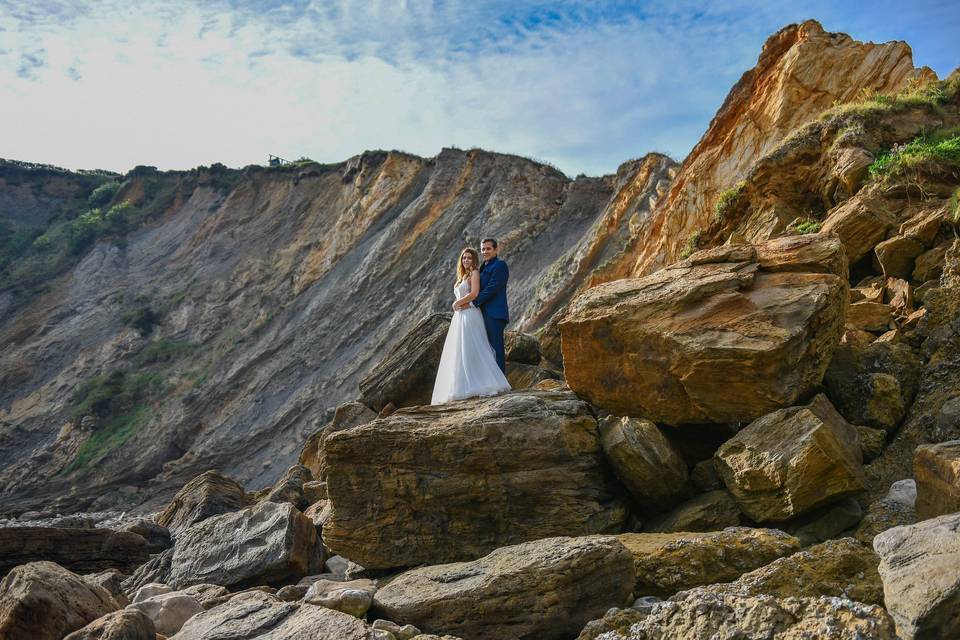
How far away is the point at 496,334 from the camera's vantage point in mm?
9898

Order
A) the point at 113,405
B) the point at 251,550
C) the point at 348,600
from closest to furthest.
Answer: the point at 348,600 → the point at 251,550 → the point at 113,405

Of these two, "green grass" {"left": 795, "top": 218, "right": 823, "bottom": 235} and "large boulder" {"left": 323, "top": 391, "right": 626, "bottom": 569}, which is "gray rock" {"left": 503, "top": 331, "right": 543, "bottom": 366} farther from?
"green grass" {"left": 795, "top": 218, "right": 823, "bottom": 235}

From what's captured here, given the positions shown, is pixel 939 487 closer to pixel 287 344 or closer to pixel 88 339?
pixel 287 344

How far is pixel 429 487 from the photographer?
781cm

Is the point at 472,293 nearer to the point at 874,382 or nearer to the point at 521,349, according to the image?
the point at 521,349

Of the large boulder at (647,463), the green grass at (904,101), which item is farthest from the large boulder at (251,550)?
the green grass at (904,101)

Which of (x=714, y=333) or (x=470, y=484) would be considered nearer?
(x=714, y=333)

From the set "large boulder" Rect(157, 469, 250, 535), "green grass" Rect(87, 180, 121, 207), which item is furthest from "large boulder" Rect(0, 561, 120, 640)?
"green grass" Rect(87, 180, 121, 207)

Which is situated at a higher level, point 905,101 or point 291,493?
point 905,101

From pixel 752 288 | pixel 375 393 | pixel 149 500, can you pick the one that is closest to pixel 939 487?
pixel 752 288

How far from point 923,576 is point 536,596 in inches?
97.9

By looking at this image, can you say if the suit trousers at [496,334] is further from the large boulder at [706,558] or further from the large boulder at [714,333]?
the large boulder at [706,558]

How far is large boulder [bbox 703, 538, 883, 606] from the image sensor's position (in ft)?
15.3

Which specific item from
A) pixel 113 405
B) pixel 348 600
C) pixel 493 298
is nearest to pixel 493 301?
pixel 493 298
